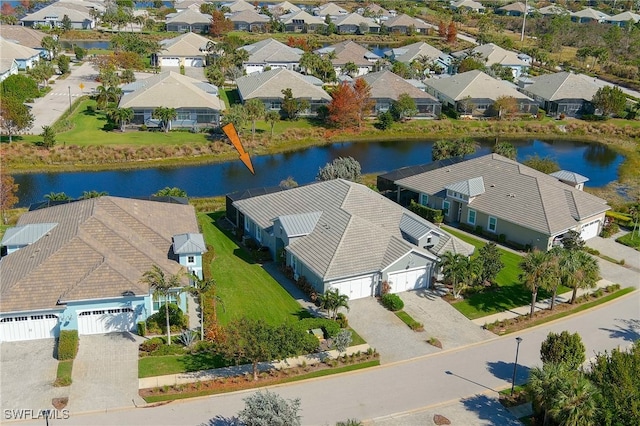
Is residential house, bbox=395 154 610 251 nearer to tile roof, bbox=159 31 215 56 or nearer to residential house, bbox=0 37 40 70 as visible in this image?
tile roof, bbox=159 31 215 56

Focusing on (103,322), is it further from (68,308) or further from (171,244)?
(171,244)

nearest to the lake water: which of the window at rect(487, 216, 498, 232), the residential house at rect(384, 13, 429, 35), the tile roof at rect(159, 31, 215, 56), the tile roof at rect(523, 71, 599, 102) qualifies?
the tile roof at rect(523, 71, 599, 102)

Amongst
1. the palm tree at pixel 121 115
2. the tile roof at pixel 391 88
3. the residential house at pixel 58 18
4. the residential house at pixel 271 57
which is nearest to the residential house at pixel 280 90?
the tile roof at pixel 391 88

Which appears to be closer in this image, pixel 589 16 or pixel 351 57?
pixel 351 57

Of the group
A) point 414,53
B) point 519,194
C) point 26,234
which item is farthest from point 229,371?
point 414,53

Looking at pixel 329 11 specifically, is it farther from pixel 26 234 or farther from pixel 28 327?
pixel 28 327

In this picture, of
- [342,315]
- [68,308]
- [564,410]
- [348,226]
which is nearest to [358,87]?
[348,226]
